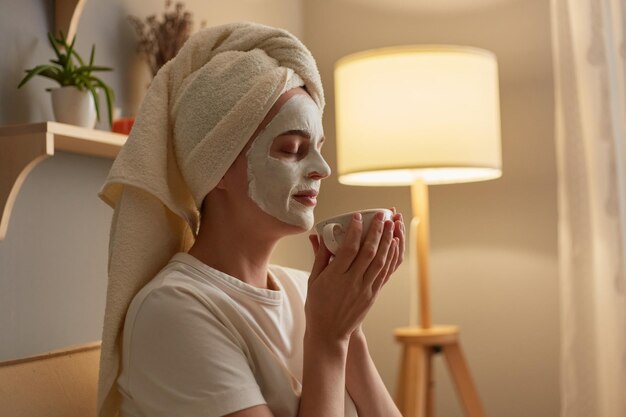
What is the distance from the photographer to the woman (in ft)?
3.69

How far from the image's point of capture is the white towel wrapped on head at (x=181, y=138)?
121 centimetres

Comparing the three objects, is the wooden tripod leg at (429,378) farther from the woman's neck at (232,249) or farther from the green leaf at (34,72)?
the green leaf at (34,72)

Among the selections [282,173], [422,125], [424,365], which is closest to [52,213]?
[282,173]

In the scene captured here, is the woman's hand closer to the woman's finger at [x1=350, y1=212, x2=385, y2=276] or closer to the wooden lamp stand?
the woman's finger at [x1=350, y1=212, x2=385, y2=276]

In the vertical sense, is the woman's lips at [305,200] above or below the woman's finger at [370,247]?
above

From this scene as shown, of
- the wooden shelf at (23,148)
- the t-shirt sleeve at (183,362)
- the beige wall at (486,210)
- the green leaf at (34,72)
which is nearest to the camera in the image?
the t-shirt sleeve at (183,362)

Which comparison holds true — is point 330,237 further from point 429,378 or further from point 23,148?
point 429,378

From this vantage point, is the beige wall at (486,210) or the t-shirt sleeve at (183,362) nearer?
the t-shirt sleeve at (183,362)

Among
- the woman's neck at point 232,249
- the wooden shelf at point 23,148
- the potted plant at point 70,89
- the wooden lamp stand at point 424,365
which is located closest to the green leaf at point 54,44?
the potted plant at point 70,89

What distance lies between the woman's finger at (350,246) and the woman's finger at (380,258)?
0.10 feet

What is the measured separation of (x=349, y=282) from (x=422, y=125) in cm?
118

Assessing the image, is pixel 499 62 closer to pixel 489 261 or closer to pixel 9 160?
pixel 489 261

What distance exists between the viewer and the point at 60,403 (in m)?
1.30

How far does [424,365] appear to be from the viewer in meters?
2.32
